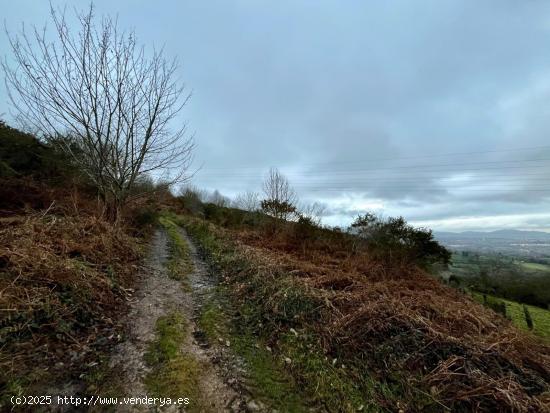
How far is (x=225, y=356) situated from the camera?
3396 mm

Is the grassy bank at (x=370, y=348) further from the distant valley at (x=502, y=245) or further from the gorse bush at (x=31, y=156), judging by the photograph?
the distant valley at (x=502, y=245)

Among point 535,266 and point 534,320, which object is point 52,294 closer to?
point 534,320

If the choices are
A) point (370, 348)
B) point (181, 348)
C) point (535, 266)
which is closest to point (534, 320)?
point (370, 348)

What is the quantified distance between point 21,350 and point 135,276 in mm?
3155

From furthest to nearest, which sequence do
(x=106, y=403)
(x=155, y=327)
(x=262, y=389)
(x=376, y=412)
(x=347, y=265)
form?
(x=347, y=265) < (x=155, y=327) < (x=262, y=389) < (x=376, y=412) < (x=106, y=403)

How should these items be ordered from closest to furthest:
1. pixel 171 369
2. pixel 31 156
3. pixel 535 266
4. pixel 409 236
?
pixel 171 369 → pixel 31 156 → pixel 409 236 → pixel 535 266

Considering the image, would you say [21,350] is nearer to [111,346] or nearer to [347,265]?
[111,346]

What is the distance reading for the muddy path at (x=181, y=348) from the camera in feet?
8.63

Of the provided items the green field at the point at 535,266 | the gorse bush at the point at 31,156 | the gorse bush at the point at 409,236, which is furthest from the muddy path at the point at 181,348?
the green field at the point at 535,266

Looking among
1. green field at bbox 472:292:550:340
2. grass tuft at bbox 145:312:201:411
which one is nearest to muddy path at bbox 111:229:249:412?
grass tuft at bbox 145:312:201:411

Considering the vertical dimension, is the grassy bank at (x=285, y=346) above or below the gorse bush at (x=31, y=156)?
below

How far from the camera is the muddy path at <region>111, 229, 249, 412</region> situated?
2629 millimetres

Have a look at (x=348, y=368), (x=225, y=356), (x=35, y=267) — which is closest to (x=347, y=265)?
(x=348, y=368)

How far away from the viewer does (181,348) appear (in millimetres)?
3393
